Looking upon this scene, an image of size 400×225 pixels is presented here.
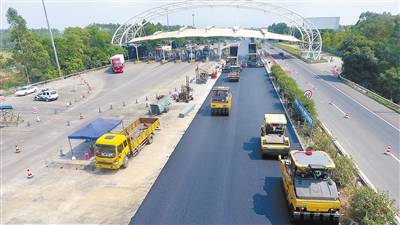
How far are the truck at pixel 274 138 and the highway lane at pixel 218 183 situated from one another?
800mm

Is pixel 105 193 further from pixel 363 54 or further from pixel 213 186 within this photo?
pixel 363 54

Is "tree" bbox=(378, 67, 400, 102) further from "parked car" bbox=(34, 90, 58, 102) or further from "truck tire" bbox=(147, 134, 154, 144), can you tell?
"parked car" bbox=(34, 90, 58, 102)

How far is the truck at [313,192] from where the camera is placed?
31.2 feet

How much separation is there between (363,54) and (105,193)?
43678 mm

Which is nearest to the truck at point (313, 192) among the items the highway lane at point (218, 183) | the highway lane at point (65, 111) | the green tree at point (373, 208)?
the green tree at point (373, 208)

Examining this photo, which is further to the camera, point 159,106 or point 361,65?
point 361,65

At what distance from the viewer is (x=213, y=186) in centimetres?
1289

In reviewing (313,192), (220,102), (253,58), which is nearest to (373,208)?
(313,192)

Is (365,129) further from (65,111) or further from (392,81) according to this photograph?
(65,111)

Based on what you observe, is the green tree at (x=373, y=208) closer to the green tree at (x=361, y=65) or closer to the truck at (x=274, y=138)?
the truck at (x=274, y=138)

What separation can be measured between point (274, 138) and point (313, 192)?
5.95 m

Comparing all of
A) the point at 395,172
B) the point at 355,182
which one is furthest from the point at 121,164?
the point at 395,172

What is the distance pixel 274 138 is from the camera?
51.0 feet

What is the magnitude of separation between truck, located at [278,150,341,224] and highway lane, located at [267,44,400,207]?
5.38 metres
